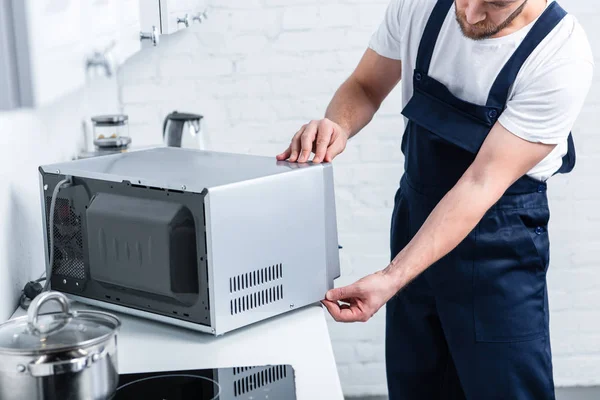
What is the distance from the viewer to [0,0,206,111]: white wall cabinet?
0.82 m

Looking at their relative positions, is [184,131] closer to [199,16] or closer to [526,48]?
[199,16]

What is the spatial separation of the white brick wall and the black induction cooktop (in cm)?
136

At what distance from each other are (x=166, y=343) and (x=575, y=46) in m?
0.85

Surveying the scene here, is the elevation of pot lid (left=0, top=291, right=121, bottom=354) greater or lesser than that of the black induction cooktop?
greater

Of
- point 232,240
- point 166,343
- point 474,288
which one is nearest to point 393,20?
point 474,288

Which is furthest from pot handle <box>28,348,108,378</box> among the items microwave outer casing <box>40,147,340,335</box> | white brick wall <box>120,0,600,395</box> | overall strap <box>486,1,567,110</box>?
white brick wall <box>120,0,600,395</box>

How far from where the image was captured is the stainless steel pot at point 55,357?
2.72 feet

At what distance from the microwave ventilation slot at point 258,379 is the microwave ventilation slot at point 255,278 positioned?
14 cm

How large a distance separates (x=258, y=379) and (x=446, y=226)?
0.45 meters

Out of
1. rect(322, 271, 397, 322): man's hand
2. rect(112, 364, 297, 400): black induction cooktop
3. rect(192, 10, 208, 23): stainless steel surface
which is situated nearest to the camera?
rect(112, 364, 297, 400): black induction cooktop

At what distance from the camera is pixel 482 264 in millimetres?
1533

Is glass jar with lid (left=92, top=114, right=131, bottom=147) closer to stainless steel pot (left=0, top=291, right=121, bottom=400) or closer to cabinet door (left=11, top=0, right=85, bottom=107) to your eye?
cabinet door (left=11, top=0, right=85, bottom=107)

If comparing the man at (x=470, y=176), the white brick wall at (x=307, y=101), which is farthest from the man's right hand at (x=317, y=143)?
the white brick wall at (x=307, y=101)

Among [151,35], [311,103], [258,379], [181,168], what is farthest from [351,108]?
[258,379]
